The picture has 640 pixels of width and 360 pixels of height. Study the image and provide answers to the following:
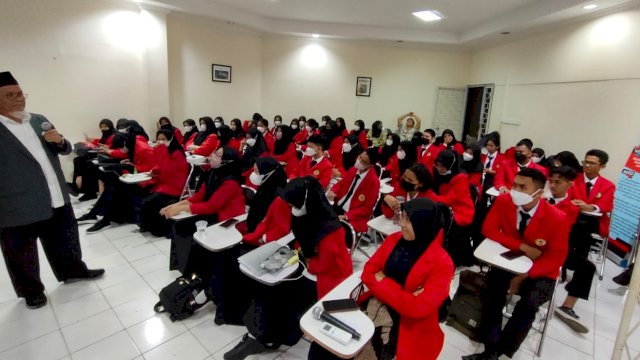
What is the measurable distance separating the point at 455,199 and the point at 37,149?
151 inches

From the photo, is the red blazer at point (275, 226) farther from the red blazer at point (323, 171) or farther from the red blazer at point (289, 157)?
the red blazer at point (289, 157)

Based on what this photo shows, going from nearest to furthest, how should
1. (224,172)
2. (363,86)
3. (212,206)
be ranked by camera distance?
1. (212,206)
2. (224,172)
3. (363,86)

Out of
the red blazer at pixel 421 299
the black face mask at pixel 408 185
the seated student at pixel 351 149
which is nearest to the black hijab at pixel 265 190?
the black face mask at pixel 408 185

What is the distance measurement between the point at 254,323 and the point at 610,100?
6.31 metres

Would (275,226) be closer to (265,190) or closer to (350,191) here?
(265,190)

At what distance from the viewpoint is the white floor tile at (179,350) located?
2.33 m

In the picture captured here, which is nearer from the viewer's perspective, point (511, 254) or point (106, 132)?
point (511, 254)

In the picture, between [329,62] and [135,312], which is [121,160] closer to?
[135,312]

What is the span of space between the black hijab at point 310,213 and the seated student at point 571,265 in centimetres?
223

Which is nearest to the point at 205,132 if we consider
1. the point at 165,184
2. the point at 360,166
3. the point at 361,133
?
the point at 165,184

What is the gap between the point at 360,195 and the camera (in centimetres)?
366

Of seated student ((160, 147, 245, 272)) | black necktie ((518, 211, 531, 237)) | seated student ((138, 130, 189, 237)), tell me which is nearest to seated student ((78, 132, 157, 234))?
seated student ((138, 130, 189, 237))

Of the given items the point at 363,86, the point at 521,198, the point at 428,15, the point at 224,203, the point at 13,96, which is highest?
the point at 428,15

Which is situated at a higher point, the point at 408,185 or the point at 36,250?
the point at 408,185
